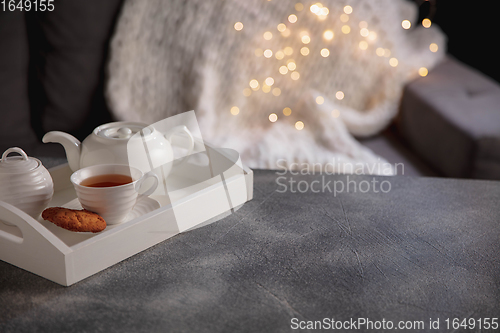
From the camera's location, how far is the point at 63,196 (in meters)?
0.84

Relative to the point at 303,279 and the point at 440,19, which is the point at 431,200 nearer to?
the point at 303,279

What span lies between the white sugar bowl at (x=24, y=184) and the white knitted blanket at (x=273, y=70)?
85 cm

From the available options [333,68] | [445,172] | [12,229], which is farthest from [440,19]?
[12,229]

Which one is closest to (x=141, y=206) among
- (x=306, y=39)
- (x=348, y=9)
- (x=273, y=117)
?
(x=273, y=117)

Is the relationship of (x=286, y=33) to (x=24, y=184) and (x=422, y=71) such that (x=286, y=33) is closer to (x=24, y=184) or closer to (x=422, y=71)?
(x=422, y=71)

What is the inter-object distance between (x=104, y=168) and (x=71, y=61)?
917mm

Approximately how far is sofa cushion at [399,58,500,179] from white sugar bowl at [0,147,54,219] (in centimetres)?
123

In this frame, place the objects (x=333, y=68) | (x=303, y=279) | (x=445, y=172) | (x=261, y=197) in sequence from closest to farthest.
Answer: (x=303, y=279) → (x=261, y=197) → (x=445, y=172) → (x=333, y=68)

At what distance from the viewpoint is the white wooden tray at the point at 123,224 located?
605 millimetres

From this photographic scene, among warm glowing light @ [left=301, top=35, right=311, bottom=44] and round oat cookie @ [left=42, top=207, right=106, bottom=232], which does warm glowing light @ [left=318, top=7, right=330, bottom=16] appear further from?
round oat cookie @ [left=42, top=207, right=106, bottom=232]

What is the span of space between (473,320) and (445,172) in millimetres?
1034

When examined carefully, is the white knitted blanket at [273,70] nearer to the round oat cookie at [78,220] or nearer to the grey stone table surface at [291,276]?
the grey stone table surface at [291,276]

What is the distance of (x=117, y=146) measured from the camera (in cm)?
78

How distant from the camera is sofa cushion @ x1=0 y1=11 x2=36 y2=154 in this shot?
140 cm
